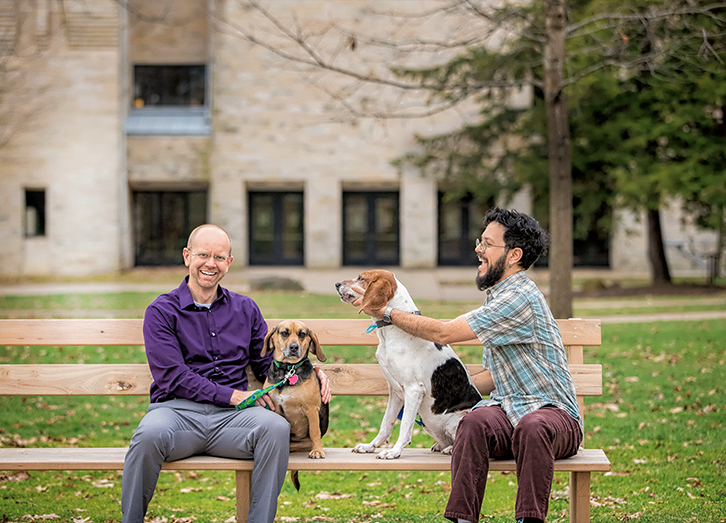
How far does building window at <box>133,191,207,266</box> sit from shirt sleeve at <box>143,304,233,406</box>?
26.6 metres

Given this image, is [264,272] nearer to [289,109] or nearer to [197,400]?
[289,109]

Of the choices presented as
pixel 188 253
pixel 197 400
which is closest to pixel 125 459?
pixel 197 400

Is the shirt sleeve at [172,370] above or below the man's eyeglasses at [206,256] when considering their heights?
below

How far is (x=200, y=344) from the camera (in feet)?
13.8

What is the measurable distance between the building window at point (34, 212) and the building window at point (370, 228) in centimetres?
1074

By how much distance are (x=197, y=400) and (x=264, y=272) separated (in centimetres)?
2437

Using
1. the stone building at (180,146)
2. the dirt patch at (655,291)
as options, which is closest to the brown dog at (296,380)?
the dirt patch at (655,291)

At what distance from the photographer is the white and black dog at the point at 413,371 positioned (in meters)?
4.03

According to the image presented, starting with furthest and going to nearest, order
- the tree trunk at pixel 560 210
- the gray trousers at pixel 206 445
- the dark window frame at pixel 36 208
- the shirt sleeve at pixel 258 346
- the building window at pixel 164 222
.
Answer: the building window at pixel 164 222 → the dark window frame at pixel 36 208 → the tree trunk at pixel 560 210 → the shirt sleeve at pixel 258 346 → the gray trousers at pixel 206 445

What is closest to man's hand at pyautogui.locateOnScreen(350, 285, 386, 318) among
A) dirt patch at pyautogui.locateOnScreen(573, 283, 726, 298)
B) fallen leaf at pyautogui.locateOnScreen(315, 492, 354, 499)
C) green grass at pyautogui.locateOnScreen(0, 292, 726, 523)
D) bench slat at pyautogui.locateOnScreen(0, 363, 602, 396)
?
bench slat at pyautogui.locateOnScreen(0, 363, 602, 396)

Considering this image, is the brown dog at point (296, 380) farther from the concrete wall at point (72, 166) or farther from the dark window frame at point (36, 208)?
the dark window frame at point (36, 208)

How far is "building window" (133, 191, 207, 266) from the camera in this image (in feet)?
98.9

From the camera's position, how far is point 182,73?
29875 millimetres

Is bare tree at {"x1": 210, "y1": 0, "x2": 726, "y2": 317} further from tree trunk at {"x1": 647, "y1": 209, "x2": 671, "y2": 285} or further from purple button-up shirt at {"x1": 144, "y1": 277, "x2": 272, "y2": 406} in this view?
tree trunk at {"x1": 647, "y1": 209, "x2": 671, "y2": 285}
